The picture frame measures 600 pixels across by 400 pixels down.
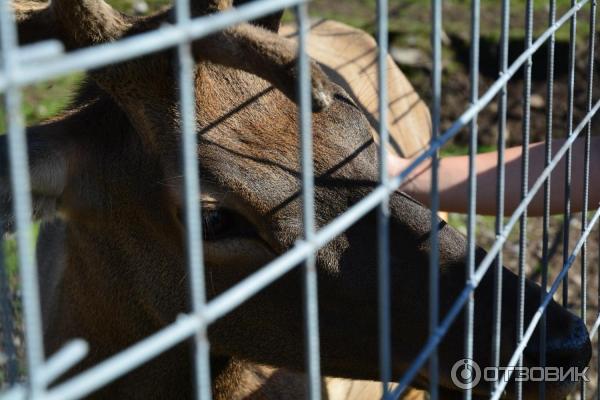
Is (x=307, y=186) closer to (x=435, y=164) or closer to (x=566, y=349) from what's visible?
(x=435, y=164)

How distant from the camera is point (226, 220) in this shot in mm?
2289

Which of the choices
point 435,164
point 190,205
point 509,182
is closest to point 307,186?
point 190,205

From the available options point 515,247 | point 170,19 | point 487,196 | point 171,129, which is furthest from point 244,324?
point 515,247

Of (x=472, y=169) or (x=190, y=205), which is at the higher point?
(x=472, y=169)

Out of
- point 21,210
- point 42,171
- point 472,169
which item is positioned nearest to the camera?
point 21,210

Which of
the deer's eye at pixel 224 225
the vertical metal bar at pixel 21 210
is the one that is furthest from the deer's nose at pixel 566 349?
the vertical metal bar at pixel 21 210

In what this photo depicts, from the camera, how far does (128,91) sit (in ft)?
7.30

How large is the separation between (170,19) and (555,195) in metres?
1.50

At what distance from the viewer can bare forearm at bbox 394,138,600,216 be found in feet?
9.19

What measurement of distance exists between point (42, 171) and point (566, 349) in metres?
1.54

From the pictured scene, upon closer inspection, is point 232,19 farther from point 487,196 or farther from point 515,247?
point 515,247

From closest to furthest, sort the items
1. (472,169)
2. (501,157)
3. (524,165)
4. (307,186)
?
(307,186) → (472,169) → (501,157) → (524,165)

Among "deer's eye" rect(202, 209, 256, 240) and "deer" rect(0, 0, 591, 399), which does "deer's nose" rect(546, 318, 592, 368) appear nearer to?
"deer" rect(0, 0, 591, 399)

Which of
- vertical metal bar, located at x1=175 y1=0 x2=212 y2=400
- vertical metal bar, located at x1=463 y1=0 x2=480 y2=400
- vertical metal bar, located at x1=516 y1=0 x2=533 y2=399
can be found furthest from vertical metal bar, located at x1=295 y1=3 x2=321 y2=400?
vertical metal bar, located at x1=516 y1=0 x2=533 y2=399
